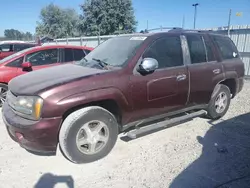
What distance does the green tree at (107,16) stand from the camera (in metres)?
32.4

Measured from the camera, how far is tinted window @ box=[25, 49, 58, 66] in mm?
5945

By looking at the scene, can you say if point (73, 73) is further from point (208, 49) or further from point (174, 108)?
point (208, 49)

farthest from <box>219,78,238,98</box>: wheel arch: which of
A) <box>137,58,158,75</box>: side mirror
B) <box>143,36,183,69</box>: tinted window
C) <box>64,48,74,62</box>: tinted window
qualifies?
<box>64,48,74,62</box>: tinted window

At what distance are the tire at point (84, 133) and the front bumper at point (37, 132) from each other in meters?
0.11

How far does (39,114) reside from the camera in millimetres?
2758

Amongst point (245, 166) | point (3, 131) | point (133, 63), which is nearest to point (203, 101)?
point (245, 166)

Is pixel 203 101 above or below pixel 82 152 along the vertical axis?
above

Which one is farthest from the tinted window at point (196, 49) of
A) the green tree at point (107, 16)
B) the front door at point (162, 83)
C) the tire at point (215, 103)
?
the green tree at point (107, 16)

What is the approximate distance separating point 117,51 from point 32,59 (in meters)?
3.23

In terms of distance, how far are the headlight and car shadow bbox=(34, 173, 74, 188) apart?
0.78 m

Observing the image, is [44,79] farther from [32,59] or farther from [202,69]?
[32,59]

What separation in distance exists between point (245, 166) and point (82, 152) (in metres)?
2.28

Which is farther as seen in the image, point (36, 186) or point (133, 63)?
point (133, 63)

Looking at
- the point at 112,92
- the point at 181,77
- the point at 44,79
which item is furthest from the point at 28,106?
the point at 181,77
